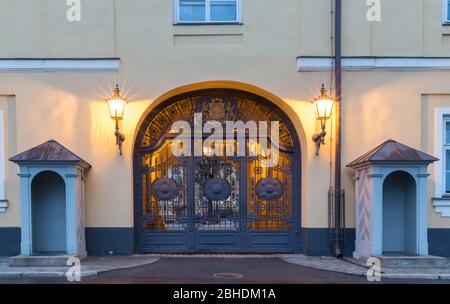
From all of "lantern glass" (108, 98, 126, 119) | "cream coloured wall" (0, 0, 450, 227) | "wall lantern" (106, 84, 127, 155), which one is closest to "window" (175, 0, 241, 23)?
"cream coloured wall" (0, 0, 450, 227)

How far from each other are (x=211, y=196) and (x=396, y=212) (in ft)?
13.3

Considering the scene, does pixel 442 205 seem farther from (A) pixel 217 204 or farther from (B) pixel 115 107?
(B) pixel 115 107

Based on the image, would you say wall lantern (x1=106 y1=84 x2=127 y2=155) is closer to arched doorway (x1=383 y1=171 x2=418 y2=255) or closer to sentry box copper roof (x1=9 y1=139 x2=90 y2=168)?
sentry box copper roof (x1=9 y1=139 x2=90 y2=168)

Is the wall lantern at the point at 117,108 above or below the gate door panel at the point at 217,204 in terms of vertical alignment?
above

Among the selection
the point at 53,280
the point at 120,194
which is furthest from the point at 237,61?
the point at 53,280

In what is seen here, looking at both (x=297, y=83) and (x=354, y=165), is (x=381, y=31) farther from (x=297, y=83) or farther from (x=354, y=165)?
(x=354, y=165)

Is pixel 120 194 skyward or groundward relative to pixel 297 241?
skyward

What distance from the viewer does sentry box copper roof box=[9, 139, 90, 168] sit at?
9.28 m

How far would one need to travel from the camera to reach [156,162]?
35.2 ft

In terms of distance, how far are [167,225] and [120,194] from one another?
1332 millimetres

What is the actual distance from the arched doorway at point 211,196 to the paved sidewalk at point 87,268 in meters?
0.89

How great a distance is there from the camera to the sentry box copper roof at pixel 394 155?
9164 millimetres

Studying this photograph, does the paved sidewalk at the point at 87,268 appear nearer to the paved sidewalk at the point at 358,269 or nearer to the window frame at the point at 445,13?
the paved sidewalk at the point at 358,269

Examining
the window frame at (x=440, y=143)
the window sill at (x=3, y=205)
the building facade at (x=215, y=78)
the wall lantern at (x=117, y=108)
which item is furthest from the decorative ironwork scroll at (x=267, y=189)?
the window sill at (x=3, y=205)
